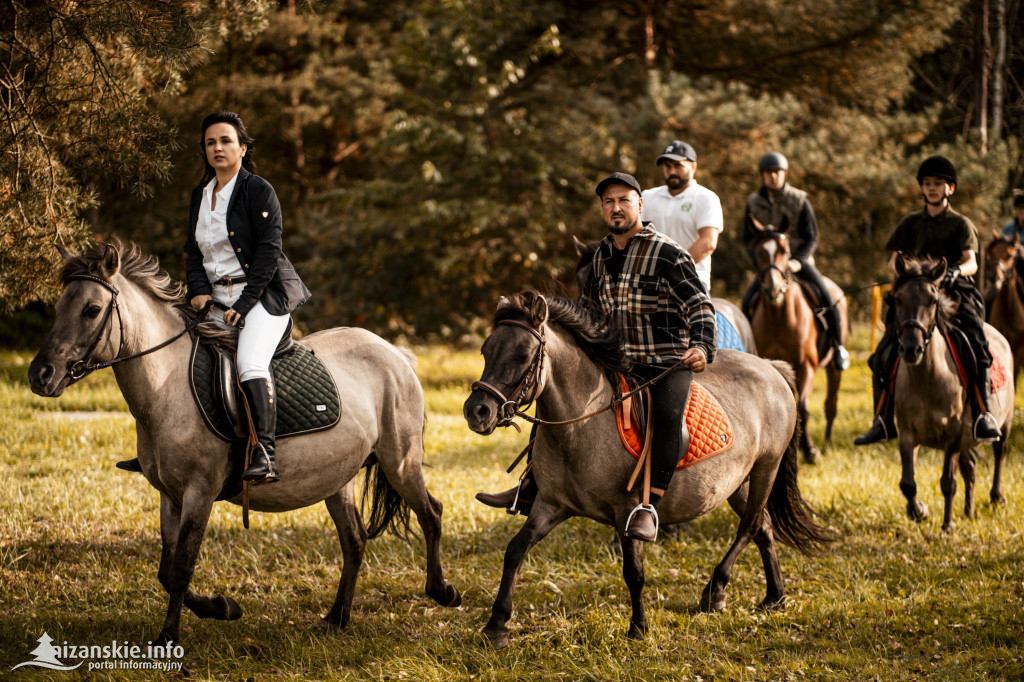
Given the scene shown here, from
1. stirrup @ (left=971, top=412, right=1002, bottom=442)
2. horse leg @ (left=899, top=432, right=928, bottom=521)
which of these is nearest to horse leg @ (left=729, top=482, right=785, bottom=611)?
A: horse leg @ (left=899, top=432, right=928, bottom=521)

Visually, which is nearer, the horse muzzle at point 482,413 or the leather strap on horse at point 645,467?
the horse muzzle at point 482,413

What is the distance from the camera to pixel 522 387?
432 centimetres

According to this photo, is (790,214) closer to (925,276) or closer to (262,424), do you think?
(925,276)

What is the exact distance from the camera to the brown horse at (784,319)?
9500 millimetres

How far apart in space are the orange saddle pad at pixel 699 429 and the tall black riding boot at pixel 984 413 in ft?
10.7

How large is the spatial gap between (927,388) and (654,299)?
11.4 ft

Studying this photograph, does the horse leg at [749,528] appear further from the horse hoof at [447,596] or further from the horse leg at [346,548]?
the horse leg at [346,548]

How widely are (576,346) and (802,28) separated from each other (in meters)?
15.5

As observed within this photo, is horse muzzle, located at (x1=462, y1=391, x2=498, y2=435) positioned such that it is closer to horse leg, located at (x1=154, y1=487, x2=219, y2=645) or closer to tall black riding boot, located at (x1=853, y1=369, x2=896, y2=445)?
horse leg, located at (x1=154, y1=487, x2=219, y2=645)

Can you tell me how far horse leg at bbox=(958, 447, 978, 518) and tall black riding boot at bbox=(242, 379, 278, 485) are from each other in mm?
5843

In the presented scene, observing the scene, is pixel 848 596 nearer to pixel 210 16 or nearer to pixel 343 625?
pixel 343 625

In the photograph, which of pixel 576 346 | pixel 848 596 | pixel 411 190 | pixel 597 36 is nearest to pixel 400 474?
pixel 576 346

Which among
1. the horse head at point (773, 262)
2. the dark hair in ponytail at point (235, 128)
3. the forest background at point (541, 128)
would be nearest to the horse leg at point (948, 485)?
the horse head at point (773, 262)

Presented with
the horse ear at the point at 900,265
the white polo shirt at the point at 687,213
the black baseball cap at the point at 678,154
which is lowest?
the horse ear at the point at 900,265
